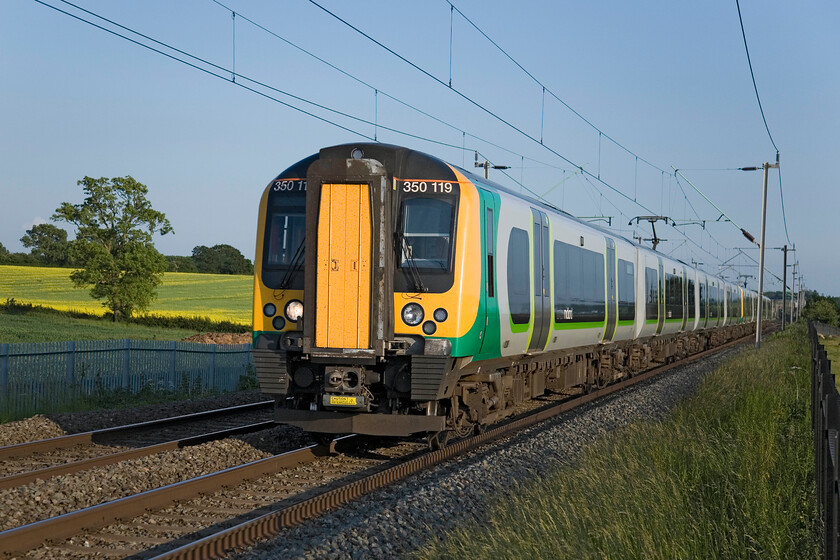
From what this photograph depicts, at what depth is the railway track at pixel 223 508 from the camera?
670 cm

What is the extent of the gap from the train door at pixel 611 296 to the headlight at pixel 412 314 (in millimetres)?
8880

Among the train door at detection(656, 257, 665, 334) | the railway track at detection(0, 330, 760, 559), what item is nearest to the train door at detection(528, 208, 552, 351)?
the railway track at detection(0, 330, 760, 559)

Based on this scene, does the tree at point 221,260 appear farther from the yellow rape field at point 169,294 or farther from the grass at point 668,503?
the grass at point 668,503

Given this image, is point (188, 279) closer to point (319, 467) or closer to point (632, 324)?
point (632, 324)

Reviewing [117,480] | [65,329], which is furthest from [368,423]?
[65,329]

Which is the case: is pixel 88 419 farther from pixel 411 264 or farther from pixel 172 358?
pixel 172 358

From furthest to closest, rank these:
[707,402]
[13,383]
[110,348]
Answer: [110,348]
[13,383]
[707,402]

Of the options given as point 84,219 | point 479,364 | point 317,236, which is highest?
point 84,219

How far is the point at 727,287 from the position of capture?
4228 cm

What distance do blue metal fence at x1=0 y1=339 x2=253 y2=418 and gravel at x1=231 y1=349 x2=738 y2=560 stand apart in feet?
26.7

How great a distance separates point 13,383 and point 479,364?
961 centimetres

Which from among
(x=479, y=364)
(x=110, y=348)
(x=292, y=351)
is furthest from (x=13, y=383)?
(x=479, y=364)

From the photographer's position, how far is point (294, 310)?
10320 millimetres

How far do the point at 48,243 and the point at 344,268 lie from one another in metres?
88.8
